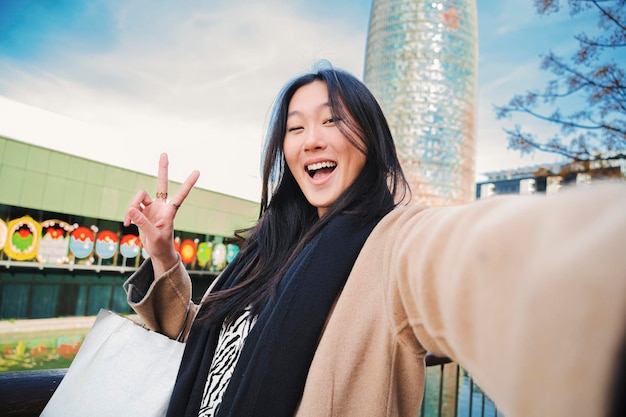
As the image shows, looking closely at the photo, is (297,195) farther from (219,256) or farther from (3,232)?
(219,256)

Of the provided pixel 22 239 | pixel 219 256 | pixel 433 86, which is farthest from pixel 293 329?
pixel 433 86

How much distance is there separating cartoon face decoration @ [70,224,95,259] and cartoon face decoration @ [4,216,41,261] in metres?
1.25

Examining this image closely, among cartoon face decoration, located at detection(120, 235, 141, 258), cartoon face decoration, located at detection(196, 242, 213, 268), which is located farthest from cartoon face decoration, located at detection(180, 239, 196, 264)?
cartoon face decoration, located at detection(120, 235, 141, 258)

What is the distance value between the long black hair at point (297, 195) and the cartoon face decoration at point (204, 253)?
61.3ft

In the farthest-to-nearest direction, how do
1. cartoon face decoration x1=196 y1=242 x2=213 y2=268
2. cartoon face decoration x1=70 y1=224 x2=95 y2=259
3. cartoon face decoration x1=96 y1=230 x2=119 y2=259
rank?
cartoon face decoration x1=196 y1=242 x2=213 y2=268 → cartoon face decoration x1=96 y1=230 x2=119 y2=259 → cartoon face decoration x1=70 y1=224 x2=95 y2=259

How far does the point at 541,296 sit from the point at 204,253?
20.4 meters

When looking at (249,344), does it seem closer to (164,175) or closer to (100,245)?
(164,175)

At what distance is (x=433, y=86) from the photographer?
143ft

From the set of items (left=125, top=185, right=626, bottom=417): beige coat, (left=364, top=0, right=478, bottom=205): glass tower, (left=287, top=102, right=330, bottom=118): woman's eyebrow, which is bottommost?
(left=125, top=185, right=626, bottom=417): beige coat

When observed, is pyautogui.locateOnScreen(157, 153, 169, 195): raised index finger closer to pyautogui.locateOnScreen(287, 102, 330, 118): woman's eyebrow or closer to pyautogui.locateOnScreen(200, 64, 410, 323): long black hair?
pyautogui.locateOnScreen(200, 64, 410, 323): long black hair

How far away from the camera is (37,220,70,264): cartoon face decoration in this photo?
14.3 meters

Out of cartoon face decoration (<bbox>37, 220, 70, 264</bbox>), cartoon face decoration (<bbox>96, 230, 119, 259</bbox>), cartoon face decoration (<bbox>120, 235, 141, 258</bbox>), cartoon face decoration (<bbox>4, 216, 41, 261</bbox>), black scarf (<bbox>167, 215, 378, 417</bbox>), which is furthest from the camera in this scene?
cartoon face decoration (<bbox>120, 235, 141, 258</bbox>)

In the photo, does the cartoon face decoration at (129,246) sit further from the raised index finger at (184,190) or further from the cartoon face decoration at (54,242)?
the raised index finger at (184,190)

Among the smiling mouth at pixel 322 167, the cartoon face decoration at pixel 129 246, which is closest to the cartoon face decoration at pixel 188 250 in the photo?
the cartoon face decoration at pixel 129 246
